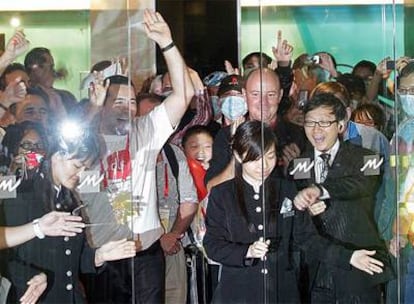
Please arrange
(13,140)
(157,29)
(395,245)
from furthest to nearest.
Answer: (395,245), (157,29), (13,140)

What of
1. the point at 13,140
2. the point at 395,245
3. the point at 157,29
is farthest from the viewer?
the point at 395,245

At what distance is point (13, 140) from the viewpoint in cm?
334

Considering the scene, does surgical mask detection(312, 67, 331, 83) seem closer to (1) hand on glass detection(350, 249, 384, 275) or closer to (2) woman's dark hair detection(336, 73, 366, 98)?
(2) woman's dark hair detection(336, 73, 366, 98)

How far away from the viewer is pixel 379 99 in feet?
11.6

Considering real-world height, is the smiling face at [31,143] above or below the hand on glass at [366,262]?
above

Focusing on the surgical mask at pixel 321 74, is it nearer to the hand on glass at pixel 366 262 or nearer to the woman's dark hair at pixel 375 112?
the woman's dark hair at pixel 375 112

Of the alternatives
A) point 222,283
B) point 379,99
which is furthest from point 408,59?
point 222,283

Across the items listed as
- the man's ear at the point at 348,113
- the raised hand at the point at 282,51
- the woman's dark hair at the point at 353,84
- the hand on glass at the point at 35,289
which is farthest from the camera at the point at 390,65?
the hand on glass at the point at 35,289

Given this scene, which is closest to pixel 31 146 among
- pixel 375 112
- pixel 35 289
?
pixel 35 289

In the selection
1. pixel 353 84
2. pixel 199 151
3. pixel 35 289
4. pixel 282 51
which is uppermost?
pixel 282 51

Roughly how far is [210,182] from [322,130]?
0.42 m

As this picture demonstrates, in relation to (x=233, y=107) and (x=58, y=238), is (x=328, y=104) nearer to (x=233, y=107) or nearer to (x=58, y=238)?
(x=233, y=107)

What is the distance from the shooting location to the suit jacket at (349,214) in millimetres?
3498

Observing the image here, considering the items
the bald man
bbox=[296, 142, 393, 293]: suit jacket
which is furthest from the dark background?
bbox=[296, 142, 393, 293]: suit jacket
